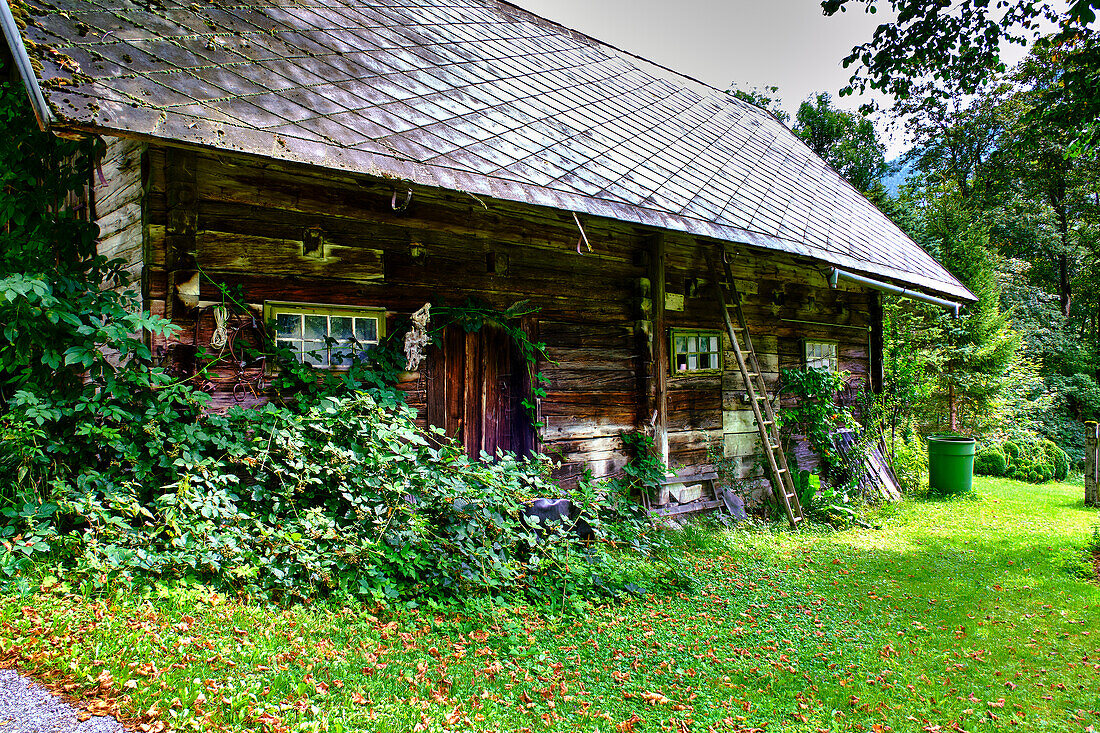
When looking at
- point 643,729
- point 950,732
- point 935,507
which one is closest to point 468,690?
point 643,729

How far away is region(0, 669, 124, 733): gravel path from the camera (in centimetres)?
212

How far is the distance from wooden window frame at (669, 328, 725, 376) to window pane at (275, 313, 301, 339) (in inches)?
164

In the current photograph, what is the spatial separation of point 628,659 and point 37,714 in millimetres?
2706

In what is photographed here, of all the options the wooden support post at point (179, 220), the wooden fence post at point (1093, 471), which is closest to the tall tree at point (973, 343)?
the wooden fence post at point (1093, 471)

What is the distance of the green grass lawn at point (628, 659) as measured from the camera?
8.28 ft

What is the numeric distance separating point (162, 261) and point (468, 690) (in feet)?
11.1

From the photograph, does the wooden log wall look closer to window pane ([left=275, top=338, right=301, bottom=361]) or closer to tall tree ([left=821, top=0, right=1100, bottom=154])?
→ window pane ([left=275, top=338, right=301, bottom=361])

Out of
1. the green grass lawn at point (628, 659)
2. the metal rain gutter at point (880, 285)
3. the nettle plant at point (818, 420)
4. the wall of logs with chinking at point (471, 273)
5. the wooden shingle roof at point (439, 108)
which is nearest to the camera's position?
the green grass lawn at point (628, 659)

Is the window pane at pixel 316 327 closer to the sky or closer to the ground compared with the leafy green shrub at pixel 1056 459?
closer to the sky

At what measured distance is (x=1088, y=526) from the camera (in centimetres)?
789

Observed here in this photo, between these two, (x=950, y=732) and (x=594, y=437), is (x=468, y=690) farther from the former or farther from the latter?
(x=594, y=437)

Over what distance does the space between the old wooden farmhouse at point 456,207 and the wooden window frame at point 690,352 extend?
1.0 inches

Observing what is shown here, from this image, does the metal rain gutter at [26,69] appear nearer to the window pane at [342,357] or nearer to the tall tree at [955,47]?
the window pane at [342,357]

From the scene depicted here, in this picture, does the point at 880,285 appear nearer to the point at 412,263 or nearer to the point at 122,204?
the point at 412,263
